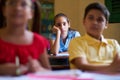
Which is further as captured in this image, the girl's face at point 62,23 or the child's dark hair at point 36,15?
the girl's face at point 62,23

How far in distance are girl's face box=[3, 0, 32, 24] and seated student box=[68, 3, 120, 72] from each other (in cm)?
46

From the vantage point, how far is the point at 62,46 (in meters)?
3.34

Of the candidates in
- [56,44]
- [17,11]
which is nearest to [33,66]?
[17,11]

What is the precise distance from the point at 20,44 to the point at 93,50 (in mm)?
539

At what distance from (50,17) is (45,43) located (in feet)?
11.1

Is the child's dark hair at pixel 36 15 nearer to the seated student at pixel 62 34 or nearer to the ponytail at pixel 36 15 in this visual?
the ponytail at pixel 36 15

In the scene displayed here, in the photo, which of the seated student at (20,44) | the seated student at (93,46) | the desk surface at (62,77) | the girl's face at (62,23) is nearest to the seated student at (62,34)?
the girl's face at (62,23)

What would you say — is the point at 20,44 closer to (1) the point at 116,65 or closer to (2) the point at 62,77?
(2) the point at 62,77

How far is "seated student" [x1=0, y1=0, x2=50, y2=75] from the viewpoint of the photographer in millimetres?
1170

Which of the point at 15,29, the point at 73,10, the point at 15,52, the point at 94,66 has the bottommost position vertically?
the point at 94,66

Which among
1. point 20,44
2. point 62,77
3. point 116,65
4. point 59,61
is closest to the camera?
point 62,77

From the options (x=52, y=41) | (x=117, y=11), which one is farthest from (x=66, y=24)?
(x=117, y=11)

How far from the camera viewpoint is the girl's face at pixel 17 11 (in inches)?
47.1

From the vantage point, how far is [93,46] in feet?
5.40
